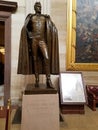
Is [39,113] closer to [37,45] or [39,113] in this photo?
[39,113]

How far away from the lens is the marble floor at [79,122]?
509cm

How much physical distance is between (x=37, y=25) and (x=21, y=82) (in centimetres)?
248

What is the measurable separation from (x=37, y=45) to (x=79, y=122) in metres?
1.98

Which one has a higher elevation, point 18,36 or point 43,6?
point 43,6

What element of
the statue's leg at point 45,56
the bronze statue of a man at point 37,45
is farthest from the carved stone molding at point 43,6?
the statue's leg at point 45,56

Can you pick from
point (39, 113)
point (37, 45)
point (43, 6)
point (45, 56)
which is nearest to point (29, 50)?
point (37, 45)

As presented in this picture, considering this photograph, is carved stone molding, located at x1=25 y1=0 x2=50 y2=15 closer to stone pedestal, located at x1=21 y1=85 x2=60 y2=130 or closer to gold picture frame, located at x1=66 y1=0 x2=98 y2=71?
gold picture frame, located at x1=66 y1=0 x2=98 y2=71

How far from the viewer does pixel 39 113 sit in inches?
187

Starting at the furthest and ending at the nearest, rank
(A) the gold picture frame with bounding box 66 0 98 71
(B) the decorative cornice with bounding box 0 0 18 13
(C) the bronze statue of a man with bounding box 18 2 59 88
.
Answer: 1. (A) the gold picture frame with bounding box 66 0 98 71
2. (B) the decorative cornice with bounding box 0 0 18 13
3. (C) the bronze statue of a man with bounding box 18 2 59 88

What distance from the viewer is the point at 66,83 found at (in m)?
6.98

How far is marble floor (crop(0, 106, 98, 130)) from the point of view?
5090mm

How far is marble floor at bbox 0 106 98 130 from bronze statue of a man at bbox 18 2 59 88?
0.97 m

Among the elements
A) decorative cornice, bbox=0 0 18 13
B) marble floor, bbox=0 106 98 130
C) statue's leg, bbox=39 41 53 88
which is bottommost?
marble floor, bbox=0 106 98 130

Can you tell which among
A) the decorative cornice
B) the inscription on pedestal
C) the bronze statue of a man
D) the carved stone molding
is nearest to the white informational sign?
the bronze statue of a man
